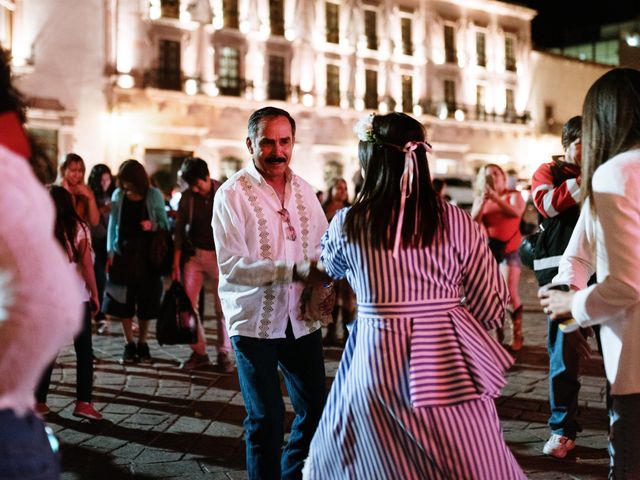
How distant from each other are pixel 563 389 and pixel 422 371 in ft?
7.72

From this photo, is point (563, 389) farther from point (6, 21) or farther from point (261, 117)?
point (6, 21)

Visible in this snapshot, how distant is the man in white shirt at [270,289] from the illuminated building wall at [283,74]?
2339 centimetres

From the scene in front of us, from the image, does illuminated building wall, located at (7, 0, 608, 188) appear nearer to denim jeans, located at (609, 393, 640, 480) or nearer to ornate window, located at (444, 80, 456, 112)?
ornate window, located at (444, 80, 456, 112)

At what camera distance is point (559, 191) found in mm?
4434

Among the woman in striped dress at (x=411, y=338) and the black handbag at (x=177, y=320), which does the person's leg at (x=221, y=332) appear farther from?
the woman in striped dress at (x=411, y=338)

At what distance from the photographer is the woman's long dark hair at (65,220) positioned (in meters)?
5.09

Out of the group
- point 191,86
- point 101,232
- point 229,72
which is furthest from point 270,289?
point 229,72

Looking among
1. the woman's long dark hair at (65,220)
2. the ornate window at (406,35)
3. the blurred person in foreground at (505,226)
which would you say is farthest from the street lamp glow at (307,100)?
the woman's long dark hair at (65,220)

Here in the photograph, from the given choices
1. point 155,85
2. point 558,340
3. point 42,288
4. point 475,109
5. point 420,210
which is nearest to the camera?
point 42,288

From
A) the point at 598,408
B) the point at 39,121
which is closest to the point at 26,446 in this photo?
the point at 598,408

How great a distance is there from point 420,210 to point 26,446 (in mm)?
1551

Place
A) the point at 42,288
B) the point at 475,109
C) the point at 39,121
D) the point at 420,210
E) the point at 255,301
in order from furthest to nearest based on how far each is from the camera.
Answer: the point at 475,109 < the point at 39,121 < the point at 255,301 < the point at 420,210 < the point at 42,288

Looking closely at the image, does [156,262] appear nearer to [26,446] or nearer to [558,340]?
[558,340]

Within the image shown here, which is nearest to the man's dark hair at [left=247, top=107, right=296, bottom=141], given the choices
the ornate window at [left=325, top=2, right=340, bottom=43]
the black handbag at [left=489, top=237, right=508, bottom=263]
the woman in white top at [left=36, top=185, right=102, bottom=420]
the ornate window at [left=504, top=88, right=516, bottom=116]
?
the woman in white top at [left=36, top=185, right=102, bottom=420]
